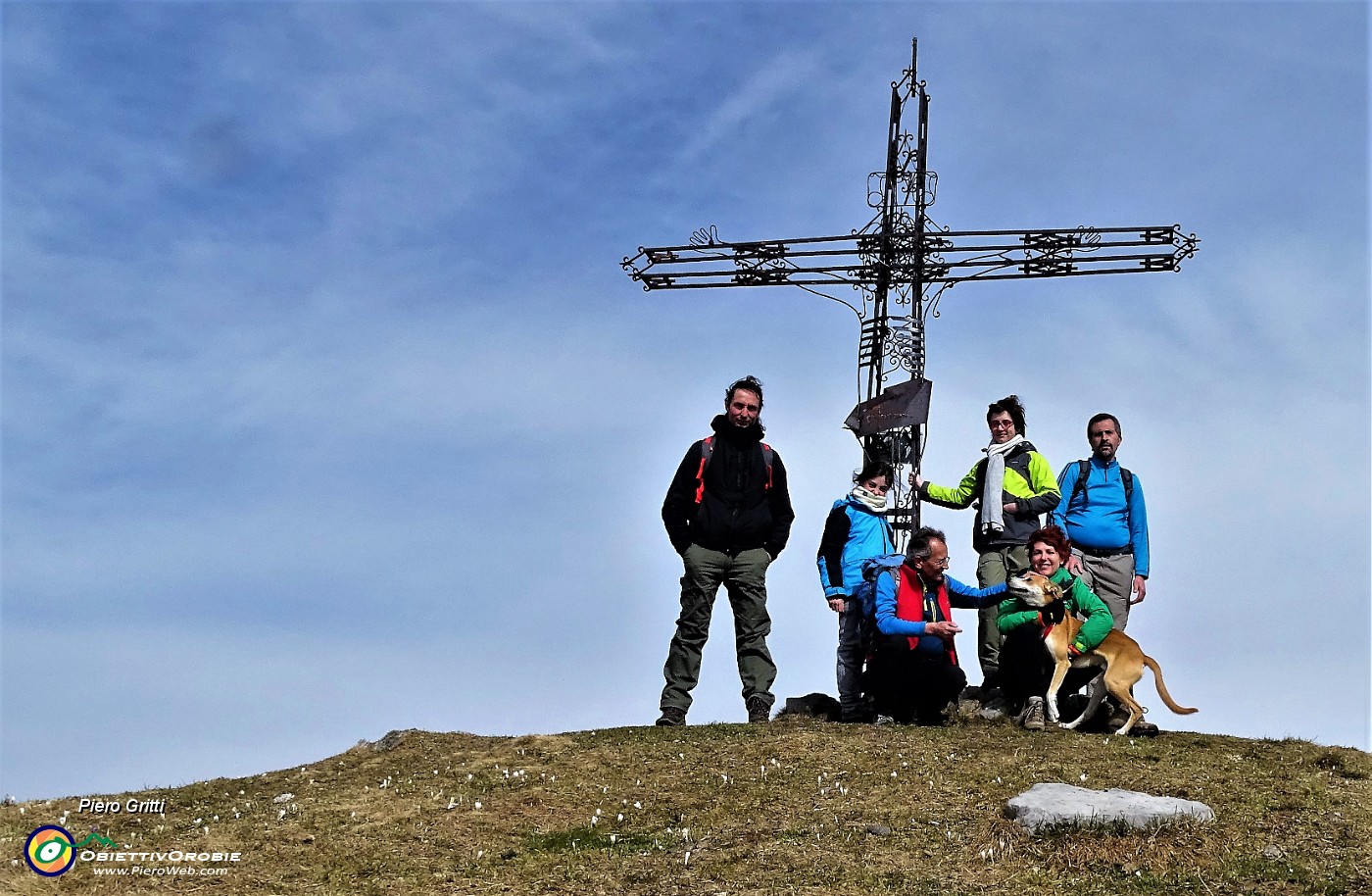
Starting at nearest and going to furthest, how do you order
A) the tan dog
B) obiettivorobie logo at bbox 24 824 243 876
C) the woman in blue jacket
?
1. obiettivorobie logo at bbox 24 824 243 876
2. the tan dog
3. the woman in blue jacket

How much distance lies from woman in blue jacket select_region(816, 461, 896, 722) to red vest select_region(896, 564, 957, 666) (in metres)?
0.67

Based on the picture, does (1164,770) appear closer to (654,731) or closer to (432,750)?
(654,731)

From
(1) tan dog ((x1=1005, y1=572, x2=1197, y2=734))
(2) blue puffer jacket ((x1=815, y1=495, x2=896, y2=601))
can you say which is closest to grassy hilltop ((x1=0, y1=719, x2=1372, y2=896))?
(1) tan dog ((x1=1005, y1=572, x2=1197, y2=734))

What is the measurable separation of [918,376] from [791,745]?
5363 mm

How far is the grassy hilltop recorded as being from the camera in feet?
29.6

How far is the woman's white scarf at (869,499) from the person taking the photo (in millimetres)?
13359

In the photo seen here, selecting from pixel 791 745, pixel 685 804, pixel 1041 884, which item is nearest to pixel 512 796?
pixel 685 804

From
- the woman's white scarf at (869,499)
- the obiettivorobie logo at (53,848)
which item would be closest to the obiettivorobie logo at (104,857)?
the obiettivorobie logo at (53,848)

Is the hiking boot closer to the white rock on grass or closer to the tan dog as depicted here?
the tan dog

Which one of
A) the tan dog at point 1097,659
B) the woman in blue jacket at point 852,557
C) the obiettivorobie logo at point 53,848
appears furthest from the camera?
the woman in blue jacket at point 852,557

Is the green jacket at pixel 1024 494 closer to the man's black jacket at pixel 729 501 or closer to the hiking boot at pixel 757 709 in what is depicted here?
the man's black jacket at pixel 729 501

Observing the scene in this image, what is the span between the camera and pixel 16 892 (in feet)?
31.3

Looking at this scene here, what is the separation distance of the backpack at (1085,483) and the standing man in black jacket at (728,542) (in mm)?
2942

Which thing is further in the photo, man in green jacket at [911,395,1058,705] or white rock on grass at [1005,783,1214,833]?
man in green jacket at [911,395,1058,705]
